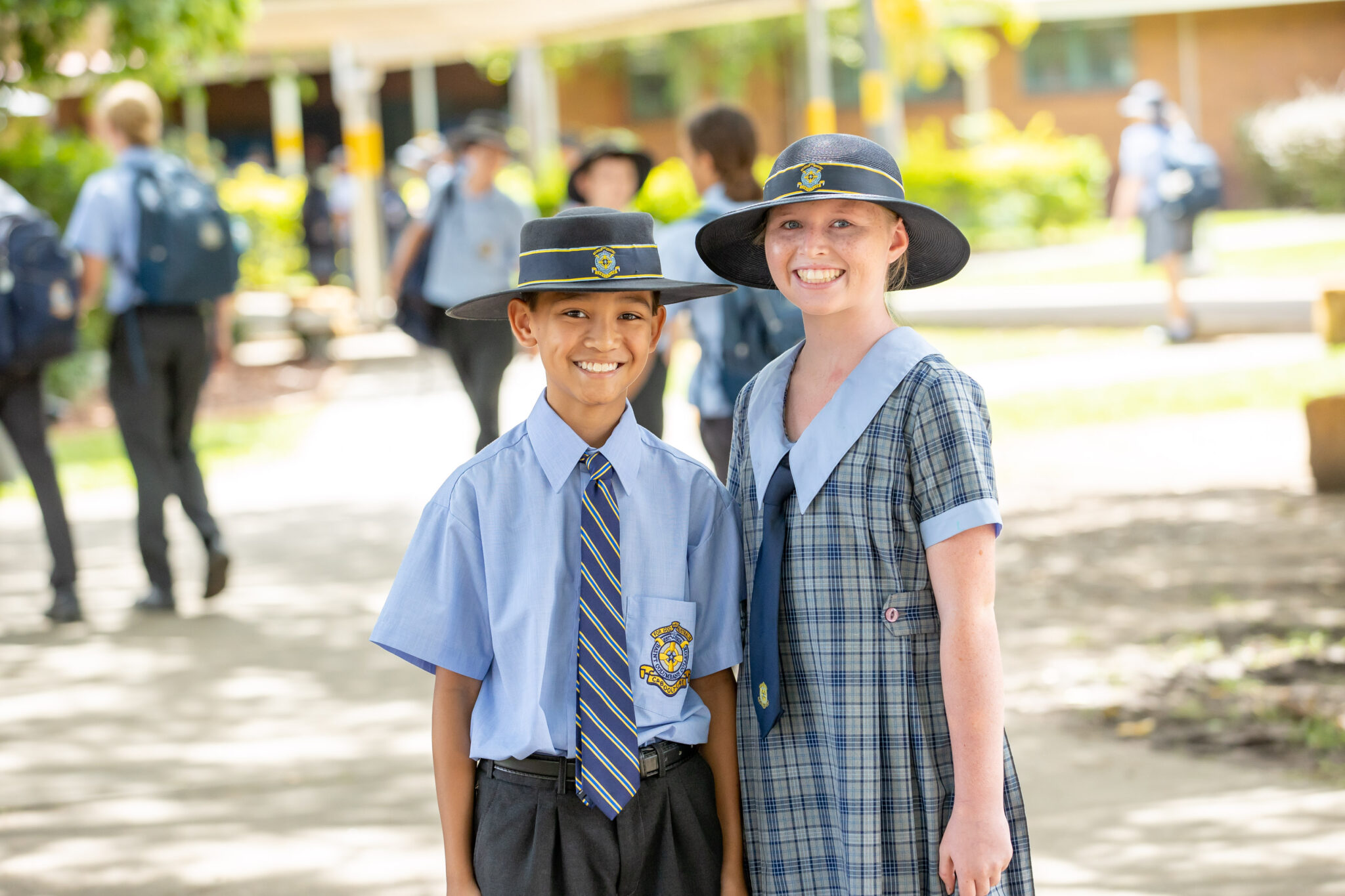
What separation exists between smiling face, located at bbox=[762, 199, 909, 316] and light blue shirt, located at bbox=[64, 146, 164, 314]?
4.78 meters

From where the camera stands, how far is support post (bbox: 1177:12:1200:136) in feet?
103

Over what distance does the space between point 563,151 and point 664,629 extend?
16602 millimetres

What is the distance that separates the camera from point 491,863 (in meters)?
2.34

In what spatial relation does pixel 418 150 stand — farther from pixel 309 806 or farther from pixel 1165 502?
pixel 309 806

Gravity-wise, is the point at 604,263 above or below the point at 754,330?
below

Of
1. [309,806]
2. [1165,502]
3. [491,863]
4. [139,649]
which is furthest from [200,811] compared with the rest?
[1165,502]

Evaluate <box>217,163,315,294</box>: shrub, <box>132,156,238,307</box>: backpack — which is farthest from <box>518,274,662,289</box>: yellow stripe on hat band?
<box>217,163,315,294</box>: shrub

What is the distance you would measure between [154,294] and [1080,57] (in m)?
28.8

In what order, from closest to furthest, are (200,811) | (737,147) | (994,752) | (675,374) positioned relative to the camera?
(994,752), (200,811), (737,147), (675,374)

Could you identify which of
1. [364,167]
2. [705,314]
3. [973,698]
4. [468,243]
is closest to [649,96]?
[364,167]

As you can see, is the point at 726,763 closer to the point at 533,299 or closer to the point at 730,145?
the point at 533,299

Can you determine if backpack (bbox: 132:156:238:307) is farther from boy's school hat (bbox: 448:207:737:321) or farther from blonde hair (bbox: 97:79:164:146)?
boy's school hat (bbox: 448:207:737:321)

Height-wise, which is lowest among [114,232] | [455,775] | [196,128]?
[455,775]

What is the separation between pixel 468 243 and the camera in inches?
316
